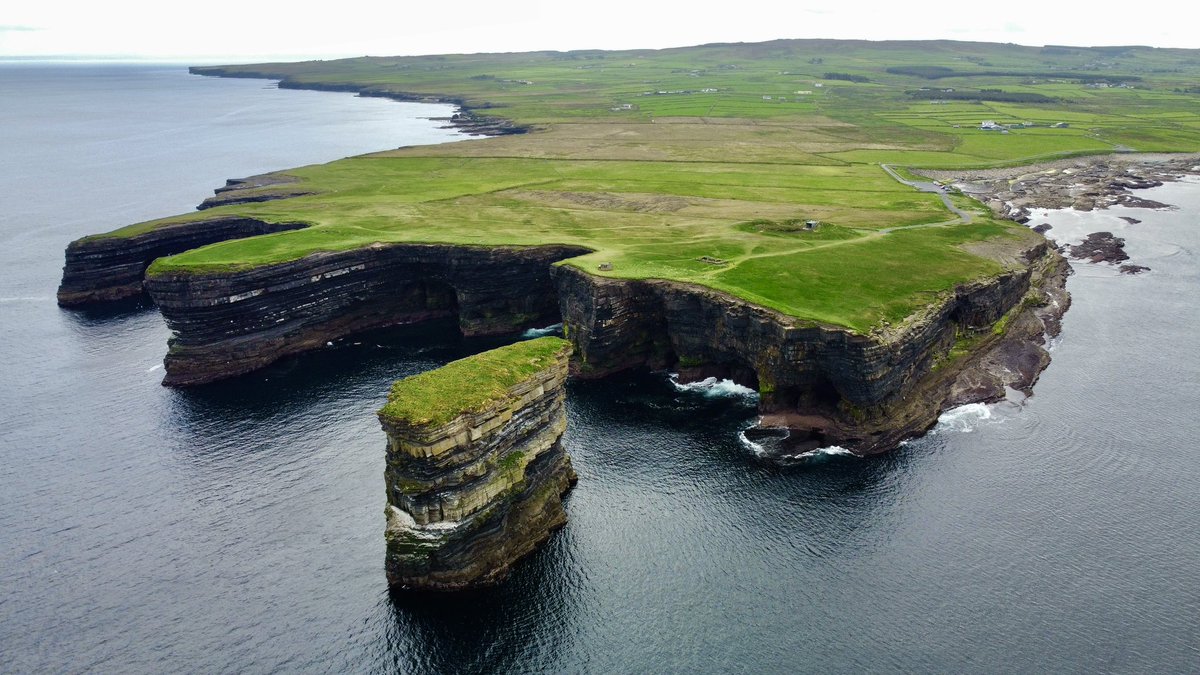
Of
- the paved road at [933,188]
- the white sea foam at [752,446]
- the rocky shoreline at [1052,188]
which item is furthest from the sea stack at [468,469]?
the rocky shoreline at [1052,188]

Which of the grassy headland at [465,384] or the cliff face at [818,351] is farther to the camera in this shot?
the cliff face at [818,351]

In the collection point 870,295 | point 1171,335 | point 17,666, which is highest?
point 870,295

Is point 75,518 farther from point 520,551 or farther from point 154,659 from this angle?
point 520,551

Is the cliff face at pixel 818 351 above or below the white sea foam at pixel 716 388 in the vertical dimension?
above

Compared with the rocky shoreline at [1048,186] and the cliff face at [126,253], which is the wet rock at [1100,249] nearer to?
the rocky shoreline at [1048,186]

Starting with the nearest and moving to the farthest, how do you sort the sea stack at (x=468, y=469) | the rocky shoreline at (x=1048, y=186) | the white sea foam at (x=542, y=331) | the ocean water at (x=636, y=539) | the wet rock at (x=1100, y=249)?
the ocean water at (x=636, y=539)
the sea stack at (x=468, y=469)
the white sea foam at (x=542, y=331)
the wet rock at (x=1100, y=249)
the rocky shoreline at (x=1048, y=186)

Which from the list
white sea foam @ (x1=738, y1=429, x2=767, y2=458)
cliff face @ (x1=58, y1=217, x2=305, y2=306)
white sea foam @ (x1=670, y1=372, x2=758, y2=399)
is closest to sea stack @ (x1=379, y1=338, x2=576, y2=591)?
white sea foam @ (x1=738, y1=429, x2=767, y2=458)

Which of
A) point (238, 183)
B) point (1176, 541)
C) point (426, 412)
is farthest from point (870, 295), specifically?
point (238, 183)
